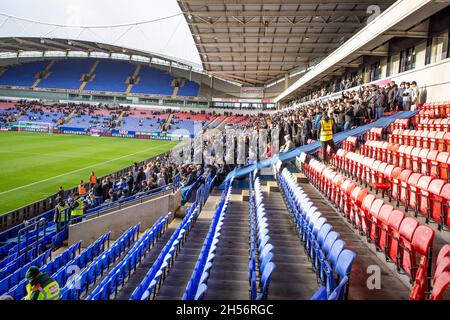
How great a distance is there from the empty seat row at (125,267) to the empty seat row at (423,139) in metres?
5.61

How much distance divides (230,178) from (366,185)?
5.24 m

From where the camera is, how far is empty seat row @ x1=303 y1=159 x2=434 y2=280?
3536 mm

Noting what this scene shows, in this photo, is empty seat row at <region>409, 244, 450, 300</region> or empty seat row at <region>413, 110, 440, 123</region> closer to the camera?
empty seat row at <region>409, 244, 450, 300</region>

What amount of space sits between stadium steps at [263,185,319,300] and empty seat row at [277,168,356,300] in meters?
0.12

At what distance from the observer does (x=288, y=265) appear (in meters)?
4.79

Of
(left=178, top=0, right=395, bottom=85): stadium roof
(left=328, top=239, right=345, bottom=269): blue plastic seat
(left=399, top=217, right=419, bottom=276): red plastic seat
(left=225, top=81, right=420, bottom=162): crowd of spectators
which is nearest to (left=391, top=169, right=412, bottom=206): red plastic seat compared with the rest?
(left=399, top=217, right=419, bottom=276): red plastic seat

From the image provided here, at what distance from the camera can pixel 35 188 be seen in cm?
1684

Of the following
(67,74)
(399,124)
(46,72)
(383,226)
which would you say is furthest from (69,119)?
(383,226)

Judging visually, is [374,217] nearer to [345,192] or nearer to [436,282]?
[345,192]

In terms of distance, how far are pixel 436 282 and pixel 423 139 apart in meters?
5.64

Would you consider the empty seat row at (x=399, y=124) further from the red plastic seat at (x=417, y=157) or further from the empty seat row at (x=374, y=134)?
the red plastic seat at (x=417, y=157)

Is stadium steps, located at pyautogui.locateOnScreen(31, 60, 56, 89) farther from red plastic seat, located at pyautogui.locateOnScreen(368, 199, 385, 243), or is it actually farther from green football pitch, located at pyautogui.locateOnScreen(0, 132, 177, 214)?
red plastic seat, located at pyautogui.locateOnScreen(368, 199, 385, 243)
